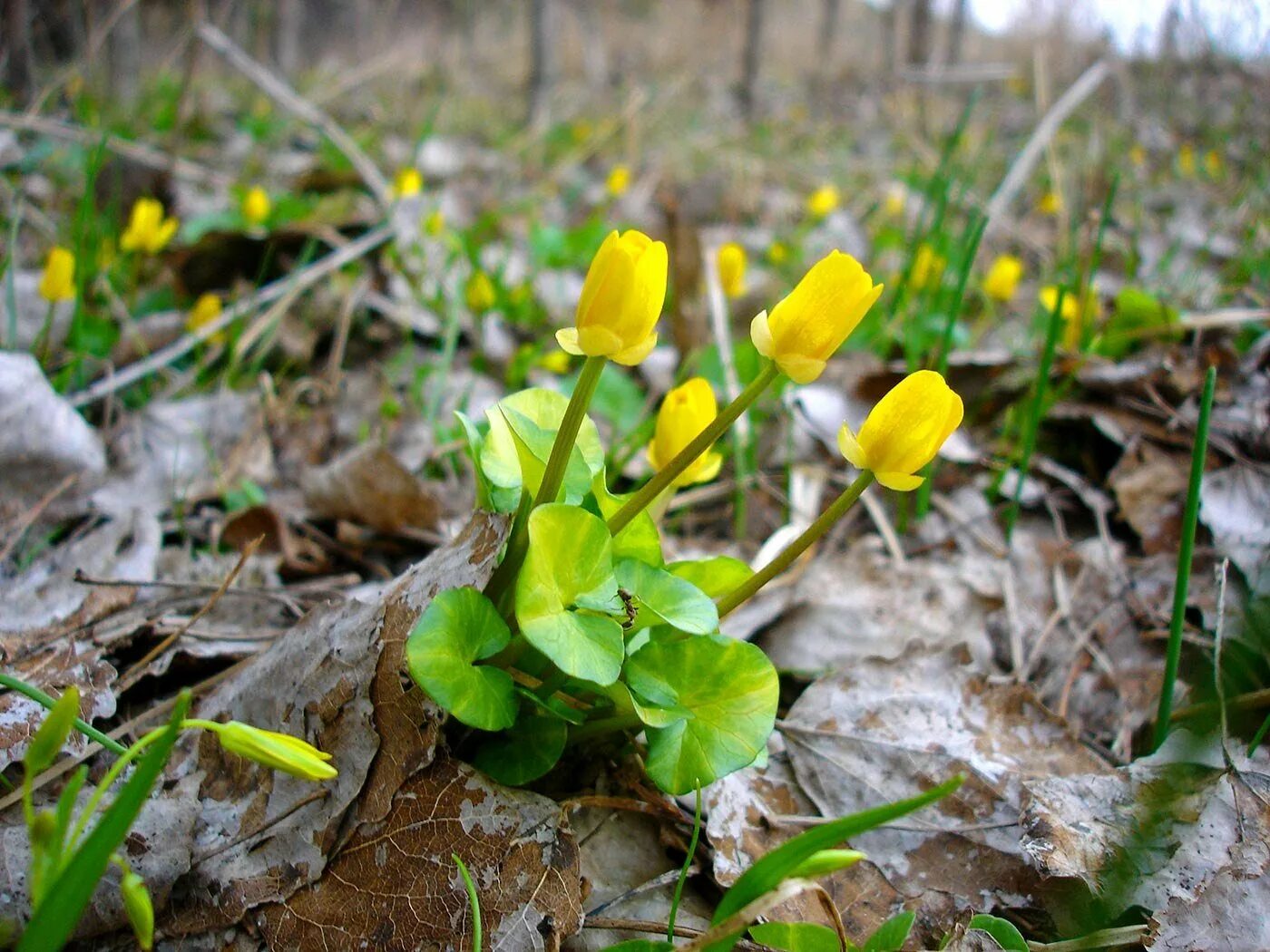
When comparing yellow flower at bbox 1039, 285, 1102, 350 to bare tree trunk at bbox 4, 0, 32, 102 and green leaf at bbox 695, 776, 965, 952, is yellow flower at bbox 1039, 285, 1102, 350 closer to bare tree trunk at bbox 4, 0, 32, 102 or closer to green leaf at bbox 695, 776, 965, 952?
green leaf at bbox 695, 776, 965, 952

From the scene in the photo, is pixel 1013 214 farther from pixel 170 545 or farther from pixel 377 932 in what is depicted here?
pixel 377 932

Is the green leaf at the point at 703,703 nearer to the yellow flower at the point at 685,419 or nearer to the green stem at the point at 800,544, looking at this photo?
the green stem at the point at 800,544

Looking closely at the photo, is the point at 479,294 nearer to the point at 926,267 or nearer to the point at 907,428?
the point at 926,267

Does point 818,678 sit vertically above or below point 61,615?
below

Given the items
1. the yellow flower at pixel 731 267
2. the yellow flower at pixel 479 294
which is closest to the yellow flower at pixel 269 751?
the yellow flower at pixel 731 267

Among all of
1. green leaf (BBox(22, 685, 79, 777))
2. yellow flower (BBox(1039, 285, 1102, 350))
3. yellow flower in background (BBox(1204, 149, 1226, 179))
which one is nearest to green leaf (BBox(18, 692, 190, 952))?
green leaf (BBox(22, 685, 79, 777))

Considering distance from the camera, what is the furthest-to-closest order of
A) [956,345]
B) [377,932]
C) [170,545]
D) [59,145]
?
[59,145]
[956,345]
[170,545]
[377,932]

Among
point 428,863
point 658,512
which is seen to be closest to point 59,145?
point 658,512
